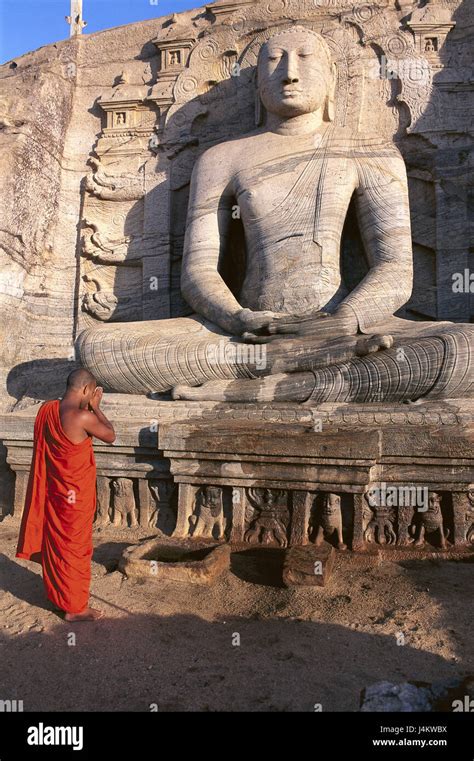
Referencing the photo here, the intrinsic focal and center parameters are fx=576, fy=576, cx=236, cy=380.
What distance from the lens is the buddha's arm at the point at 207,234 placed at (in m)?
6.11

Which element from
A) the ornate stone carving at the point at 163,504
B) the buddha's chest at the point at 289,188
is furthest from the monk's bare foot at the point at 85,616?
the buddha's chest at the point at 289,188

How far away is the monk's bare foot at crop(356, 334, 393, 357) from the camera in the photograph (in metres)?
4.70

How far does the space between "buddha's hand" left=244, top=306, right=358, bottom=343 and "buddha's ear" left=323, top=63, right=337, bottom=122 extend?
2858 mm

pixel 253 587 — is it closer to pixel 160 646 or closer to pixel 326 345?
pixel 160 646

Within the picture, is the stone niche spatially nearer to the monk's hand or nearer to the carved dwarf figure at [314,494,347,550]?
the carved dwarf figure at [314,494,347,550]

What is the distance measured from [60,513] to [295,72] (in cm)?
553

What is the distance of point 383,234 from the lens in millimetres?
6062

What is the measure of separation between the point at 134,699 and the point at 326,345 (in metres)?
3.35

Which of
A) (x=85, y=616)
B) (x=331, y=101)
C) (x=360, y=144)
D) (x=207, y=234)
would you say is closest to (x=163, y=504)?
(x=85, y=616)

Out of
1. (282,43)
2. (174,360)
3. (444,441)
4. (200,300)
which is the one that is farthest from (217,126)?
(444,441)

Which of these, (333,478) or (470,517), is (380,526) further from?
(470,517)

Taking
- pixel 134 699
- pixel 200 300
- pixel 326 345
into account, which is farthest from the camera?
pixel 200 300

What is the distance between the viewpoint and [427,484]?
4.09 meters

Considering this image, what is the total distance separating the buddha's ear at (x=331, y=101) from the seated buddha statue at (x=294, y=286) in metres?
0.02
